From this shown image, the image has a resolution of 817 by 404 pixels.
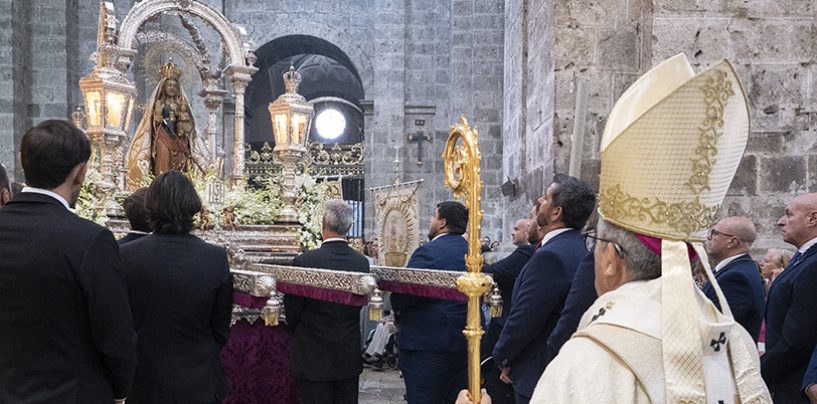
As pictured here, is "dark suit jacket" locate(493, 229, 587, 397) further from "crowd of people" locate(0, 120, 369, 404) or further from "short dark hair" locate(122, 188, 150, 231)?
"short dark hair" locate(122, 188, 150, 231)

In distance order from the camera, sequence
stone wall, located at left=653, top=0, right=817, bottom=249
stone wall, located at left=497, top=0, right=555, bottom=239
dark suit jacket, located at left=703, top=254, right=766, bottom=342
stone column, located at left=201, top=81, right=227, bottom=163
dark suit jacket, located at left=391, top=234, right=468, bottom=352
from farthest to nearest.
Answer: stone column, located at left=201, top=81, right=227, bottom=163, stone wall, located at left=497, top=0, right=555, bottom=239, stone wall, located at left=653, top=0, right=817, bottom=249, dark suit jacket, located at left=391, top=234, right=468, bottom=352, dark suit jacket, located at left=703, top=254, right=766, bottom=342

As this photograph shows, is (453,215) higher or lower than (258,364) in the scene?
higher

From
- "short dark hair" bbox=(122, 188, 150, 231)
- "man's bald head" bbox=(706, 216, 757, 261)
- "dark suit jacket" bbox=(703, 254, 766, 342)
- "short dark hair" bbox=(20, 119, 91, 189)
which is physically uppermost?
"short dark hair" bbox=(20, 119, 91, 189)

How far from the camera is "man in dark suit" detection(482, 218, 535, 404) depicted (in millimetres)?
4973

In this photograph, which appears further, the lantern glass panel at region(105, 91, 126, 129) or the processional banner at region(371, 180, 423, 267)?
the lantern glass panel at region(105, 91, 126, 129)

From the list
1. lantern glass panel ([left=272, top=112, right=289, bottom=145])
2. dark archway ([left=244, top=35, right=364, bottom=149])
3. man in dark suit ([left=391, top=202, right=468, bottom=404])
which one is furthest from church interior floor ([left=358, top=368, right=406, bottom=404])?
dark archway ([left=244, top=35, right=364, bottom=149])

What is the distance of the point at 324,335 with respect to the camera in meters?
4.99

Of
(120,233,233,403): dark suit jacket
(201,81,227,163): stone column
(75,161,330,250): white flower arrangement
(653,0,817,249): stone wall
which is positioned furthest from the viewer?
(201,81,227,163): stone column

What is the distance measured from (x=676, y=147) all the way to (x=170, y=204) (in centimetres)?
247

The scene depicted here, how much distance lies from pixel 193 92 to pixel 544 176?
1100 cm

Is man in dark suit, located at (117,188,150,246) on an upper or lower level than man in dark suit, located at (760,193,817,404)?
upper

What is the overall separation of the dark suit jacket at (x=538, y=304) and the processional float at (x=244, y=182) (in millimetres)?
268

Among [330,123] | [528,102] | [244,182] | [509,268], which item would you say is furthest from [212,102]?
[330,123]

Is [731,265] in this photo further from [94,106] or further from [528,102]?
[94,106]
